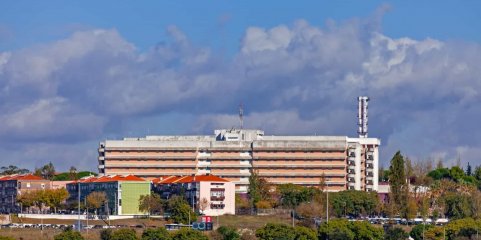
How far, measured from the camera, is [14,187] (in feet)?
528

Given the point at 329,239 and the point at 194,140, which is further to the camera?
the point at 194,140

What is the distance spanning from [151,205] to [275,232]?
25253 millimetres

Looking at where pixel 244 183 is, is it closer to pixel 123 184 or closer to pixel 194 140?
pixel 194 140

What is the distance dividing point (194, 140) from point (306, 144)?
15.7 m

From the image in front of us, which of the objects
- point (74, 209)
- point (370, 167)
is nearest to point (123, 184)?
point (74, 209)

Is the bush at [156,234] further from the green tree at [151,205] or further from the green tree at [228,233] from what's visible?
the green tree at [151,205]

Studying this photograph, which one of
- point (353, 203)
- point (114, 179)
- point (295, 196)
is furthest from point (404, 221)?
point (114, 179)

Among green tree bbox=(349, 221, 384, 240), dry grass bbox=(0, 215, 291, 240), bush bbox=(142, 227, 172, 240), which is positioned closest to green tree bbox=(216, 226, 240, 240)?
bush bbox=(142, 227, 172, 240)

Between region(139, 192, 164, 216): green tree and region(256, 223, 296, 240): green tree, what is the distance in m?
22.1

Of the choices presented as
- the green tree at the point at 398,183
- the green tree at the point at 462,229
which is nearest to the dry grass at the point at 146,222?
the green tree at the point at 398,183

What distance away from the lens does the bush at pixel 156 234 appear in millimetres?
120000

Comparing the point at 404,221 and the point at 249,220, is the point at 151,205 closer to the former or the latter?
the point at 249,220

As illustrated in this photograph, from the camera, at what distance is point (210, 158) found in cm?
17588

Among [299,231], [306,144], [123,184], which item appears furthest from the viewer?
[306,144]
